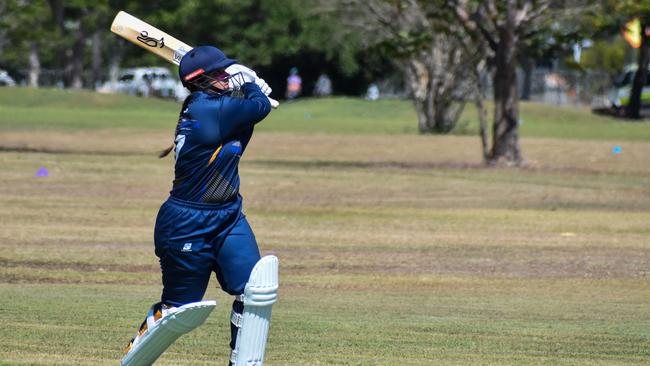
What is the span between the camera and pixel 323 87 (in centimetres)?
8631

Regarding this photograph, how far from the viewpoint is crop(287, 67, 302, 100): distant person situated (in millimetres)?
83450

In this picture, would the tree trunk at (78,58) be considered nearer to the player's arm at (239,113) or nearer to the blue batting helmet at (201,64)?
the blue batting helmet at (201,64)

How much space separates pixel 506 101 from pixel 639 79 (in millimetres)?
28976

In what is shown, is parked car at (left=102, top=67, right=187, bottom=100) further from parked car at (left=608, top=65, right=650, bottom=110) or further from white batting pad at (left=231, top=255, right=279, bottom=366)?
white batting pad at (left=231, top=255, right=279, bottom=366)

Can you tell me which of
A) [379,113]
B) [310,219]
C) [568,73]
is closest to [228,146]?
[310,219]

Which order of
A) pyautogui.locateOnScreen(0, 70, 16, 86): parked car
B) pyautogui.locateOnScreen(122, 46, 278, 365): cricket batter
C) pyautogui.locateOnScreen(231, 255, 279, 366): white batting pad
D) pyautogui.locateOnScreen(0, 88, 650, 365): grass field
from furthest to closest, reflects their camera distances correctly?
pyautogui.locateOnScreen(0, 70, 16, 86): parked car
pyautogui.locateOnScreen(0, 88, 650, 365): grass field
pyautogui.locateOnScreen(122, 46, 278, 365): cricket batter
pyautogui.locateOnScreen(231, 255, 279, 366): white batting pad

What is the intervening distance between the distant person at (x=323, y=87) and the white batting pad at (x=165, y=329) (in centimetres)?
7746

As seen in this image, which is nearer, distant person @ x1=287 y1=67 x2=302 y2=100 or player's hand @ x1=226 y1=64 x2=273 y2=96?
player's hand @ x1=226 y1=64 x2=273 y2=96

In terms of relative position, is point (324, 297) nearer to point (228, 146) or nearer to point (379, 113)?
point (228, 146)

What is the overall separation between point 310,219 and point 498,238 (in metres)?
3.19

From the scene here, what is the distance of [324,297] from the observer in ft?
42.3

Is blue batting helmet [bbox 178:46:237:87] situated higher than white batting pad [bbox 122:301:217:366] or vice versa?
blue batting helmet [bbox 178:46:237:87]

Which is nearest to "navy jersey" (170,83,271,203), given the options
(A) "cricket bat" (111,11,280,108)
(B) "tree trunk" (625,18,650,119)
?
(A) "cricket bat" (111,11,280,108)

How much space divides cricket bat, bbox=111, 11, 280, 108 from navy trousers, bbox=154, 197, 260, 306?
1119 millimetres
